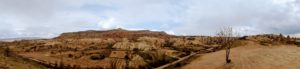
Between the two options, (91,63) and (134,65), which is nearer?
(134,65)

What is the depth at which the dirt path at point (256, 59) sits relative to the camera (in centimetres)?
5656

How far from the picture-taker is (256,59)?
5994 centimetres

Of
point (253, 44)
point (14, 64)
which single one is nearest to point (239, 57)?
point (253, 44)

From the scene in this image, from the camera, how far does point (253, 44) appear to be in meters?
76.2

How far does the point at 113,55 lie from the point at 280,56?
34.6 metres

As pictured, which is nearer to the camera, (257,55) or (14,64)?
(14,64)

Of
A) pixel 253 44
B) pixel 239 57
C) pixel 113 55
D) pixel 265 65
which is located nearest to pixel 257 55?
pixel 239 57

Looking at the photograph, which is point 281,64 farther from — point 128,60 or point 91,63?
point 91,63

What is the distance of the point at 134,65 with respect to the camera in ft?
233

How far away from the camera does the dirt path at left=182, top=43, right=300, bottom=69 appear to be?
56.6 metres

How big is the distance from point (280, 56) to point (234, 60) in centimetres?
728

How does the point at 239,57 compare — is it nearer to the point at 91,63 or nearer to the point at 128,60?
the point at 128,60

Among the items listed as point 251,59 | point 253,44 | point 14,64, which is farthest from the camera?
point 253,44

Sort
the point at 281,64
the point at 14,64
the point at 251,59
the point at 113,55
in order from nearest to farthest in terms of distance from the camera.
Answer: the point at 14,64, the point at 281,64, the point at 251,59, the point at 113,55
